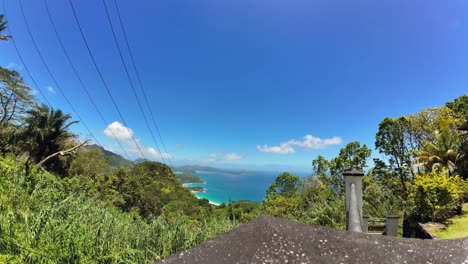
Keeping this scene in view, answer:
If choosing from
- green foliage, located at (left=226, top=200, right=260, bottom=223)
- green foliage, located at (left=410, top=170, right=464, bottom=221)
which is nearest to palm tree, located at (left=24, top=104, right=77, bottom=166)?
green foliage, located at (left=226, top=200, right=260, bottom=223)

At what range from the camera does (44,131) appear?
18938 mm

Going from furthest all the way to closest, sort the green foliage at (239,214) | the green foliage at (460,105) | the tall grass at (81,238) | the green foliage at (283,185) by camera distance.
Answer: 1. the green foliage at (283,185)
2. the green foliage at (460,105)
3. the green foliage at (239,214)
4. the tall grass at (81,238)

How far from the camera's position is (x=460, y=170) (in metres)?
12.3

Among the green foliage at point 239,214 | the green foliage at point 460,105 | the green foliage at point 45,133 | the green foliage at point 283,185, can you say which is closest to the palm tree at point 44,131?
the green foliage at point 45,133

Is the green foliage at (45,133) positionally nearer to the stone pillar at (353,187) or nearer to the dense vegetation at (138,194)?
the dense vegetation at (138,194)

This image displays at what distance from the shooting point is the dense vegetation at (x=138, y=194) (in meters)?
2.90

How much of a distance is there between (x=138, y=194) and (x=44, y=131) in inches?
426

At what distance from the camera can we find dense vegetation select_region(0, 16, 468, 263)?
2.90 meters

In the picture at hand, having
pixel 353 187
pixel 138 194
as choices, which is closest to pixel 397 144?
pixel 353 187

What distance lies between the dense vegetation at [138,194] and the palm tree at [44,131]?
0.23 ft

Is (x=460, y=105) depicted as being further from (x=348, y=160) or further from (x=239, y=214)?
(x=239, y=214)

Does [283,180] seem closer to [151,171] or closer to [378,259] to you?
[378,259]

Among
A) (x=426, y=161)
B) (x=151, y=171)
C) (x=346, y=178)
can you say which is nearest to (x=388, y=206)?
(x=346, y=178)

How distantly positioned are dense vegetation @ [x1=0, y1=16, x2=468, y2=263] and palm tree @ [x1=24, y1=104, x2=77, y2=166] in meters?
0.07
